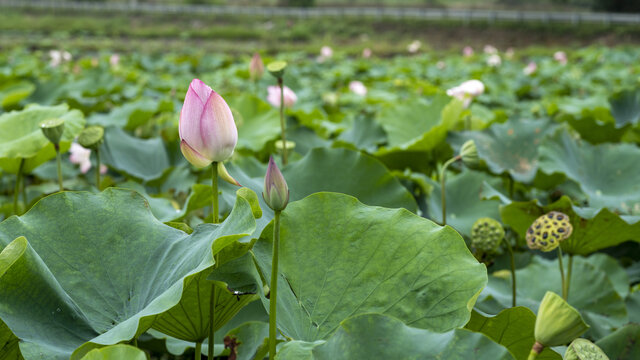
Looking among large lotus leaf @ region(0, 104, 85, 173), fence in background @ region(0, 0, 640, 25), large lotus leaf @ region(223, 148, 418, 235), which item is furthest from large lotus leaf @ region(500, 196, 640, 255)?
fence in background @ region(0, 0, 640, 25)

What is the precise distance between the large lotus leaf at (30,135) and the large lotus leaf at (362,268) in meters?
0.67

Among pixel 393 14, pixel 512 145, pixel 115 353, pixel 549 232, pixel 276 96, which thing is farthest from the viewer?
pixel 393 14

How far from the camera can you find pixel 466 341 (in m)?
0.45

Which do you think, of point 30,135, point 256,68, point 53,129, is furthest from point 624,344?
point 256,68

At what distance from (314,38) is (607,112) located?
1314cm

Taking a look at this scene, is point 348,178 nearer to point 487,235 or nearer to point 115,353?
point 487,235

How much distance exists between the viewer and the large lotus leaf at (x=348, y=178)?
977mm

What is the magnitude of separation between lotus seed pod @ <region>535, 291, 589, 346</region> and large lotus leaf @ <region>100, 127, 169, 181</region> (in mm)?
1113

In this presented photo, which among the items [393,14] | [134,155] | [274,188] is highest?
[274,188]

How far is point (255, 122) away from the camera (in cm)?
184

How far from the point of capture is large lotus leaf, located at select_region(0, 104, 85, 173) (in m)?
1.08

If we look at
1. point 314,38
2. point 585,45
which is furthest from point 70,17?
point 585,45

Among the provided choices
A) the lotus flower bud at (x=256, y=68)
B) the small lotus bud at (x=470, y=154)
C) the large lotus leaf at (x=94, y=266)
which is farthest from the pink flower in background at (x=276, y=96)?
the large lotus leaf at (x=94, y=266)

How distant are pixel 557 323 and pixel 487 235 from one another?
0.44m
